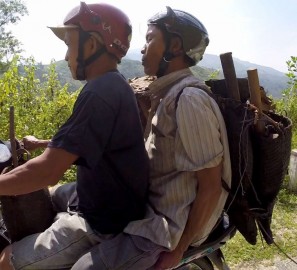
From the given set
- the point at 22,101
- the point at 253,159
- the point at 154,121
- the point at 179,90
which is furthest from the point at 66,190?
the point at 22,101

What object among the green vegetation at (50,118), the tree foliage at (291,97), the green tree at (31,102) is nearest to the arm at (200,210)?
the green vegetation at (50,118)

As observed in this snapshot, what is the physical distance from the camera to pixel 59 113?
20.4 feet

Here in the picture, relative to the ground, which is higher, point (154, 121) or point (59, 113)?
point (154, 121)

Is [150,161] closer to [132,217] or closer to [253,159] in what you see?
[132,217]

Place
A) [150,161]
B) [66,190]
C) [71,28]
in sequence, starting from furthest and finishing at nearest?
[66,190]
[150,161]
[71,28]

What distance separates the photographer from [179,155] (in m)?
2.15

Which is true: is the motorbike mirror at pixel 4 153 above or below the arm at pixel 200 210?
above

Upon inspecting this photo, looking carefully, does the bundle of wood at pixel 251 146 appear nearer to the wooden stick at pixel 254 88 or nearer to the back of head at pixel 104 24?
the wooden stick at pixel 254 88

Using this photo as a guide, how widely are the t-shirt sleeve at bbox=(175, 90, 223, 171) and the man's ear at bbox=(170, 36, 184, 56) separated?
38 cm

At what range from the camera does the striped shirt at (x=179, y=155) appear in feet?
6.91

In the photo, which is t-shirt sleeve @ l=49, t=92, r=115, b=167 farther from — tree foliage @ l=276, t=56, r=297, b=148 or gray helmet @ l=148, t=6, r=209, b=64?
tree foliage @ l=276, t=56, r=297, b=148

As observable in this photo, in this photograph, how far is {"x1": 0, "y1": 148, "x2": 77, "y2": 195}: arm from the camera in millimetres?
1874

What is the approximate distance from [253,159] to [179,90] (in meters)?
0.57

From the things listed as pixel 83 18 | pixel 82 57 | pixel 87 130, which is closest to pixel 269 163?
pixel 87 130
